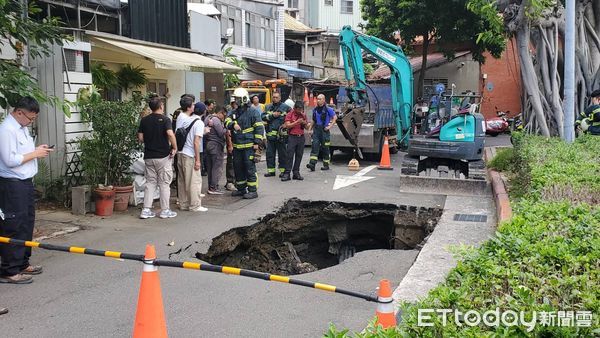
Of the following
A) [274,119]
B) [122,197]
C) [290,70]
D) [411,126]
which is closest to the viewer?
[122,197]

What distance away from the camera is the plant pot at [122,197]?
8766mm

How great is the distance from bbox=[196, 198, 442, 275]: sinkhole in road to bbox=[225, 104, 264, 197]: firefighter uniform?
917 millimetres

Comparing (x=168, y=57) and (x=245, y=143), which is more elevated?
(x=168, y=57)

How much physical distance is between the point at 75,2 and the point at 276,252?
550 centimetres

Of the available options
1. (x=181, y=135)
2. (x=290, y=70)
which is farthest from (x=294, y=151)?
(x=290, y=70)

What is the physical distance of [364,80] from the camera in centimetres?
1416

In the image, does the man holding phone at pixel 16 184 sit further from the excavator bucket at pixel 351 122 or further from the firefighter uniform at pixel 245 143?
the excavator bucket at pixel 351 122

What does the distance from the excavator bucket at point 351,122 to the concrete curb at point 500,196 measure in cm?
337

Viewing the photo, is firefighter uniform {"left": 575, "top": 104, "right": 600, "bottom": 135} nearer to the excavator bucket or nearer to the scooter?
the excavator bucket

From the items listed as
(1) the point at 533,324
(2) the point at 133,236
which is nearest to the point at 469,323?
(1) the point at 533,324

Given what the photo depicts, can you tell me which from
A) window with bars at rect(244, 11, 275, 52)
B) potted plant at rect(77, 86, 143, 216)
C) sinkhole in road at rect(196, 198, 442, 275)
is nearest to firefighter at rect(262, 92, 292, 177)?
sinkhole in road at rect(196, 198, 442, 275)

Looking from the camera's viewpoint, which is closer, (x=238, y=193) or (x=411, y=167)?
(x=238, y=193)

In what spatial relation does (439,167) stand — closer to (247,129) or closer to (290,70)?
(247,129)

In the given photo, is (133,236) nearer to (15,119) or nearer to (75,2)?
(15,119)
